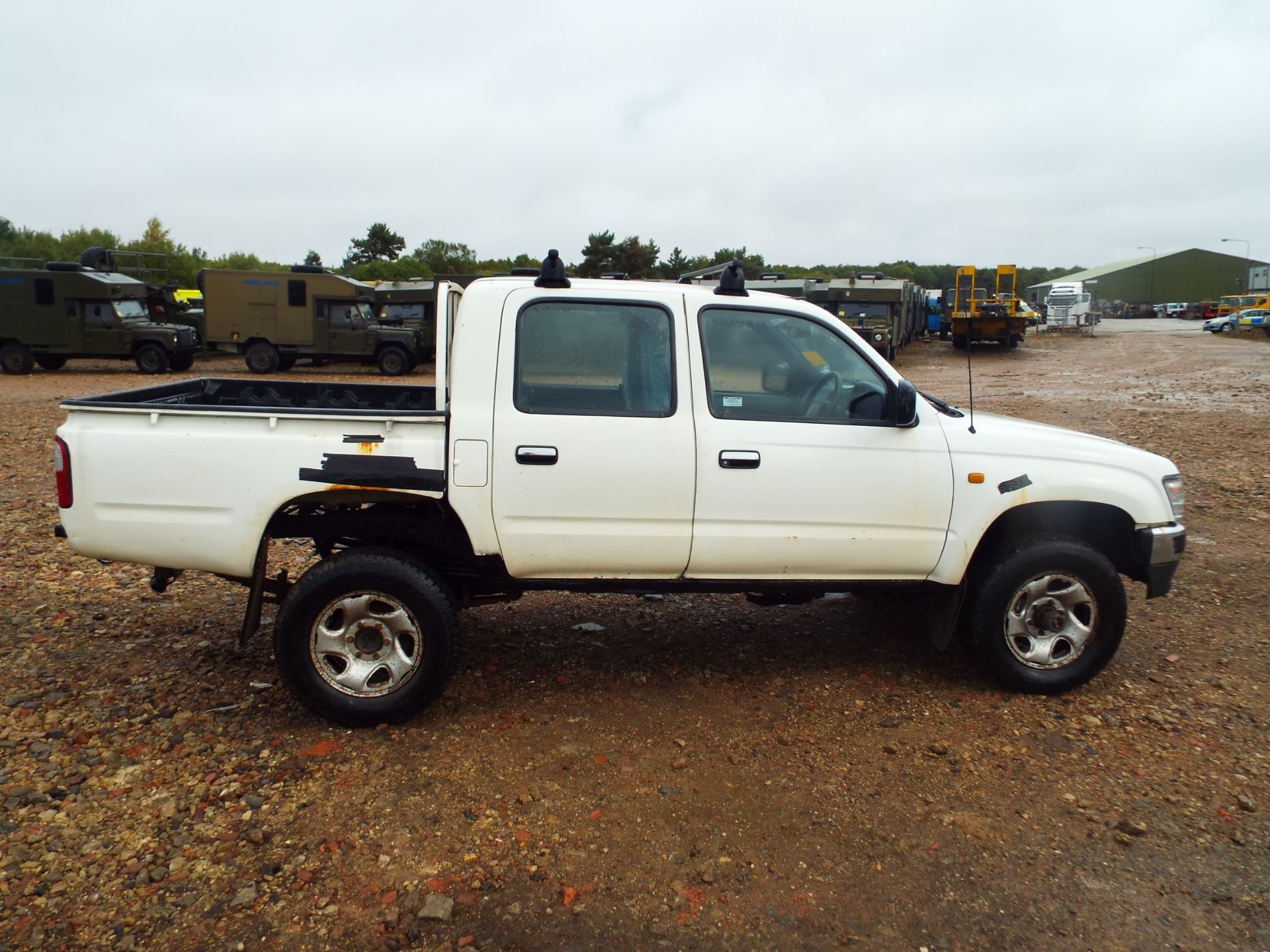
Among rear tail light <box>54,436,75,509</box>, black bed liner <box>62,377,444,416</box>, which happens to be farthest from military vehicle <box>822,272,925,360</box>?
rear tail light <box>54,436,75,509</box>

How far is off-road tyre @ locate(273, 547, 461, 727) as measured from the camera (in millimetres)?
4141

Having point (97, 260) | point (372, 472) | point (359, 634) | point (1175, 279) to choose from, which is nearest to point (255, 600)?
point (359, 634)

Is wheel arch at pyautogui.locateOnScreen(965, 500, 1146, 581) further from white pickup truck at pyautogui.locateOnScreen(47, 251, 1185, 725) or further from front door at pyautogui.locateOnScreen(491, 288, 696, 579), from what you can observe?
front door at pyautogui.locateOnScreen(491, 288, 696, 579)

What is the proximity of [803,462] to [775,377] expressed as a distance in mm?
424

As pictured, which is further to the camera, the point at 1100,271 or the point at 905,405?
the point at 1100,271

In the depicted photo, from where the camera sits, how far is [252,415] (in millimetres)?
4090

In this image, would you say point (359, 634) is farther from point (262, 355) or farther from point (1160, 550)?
point (262, 355)

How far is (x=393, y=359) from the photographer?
909 inches

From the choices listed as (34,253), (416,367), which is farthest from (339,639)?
(34,253)

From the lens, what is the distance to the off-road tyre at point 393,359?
23.1 meters

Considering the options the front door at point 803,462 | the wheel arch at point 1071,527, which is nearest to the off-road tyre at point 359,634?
the front door at point 803,462

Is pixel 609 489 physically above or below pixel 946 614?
above

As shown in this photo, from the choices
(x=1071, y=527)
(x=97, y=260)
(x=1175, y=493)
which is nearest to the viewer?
(x=1175, y=493)

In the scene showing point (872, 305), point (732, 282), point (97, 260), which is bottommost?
point (732, 282)
